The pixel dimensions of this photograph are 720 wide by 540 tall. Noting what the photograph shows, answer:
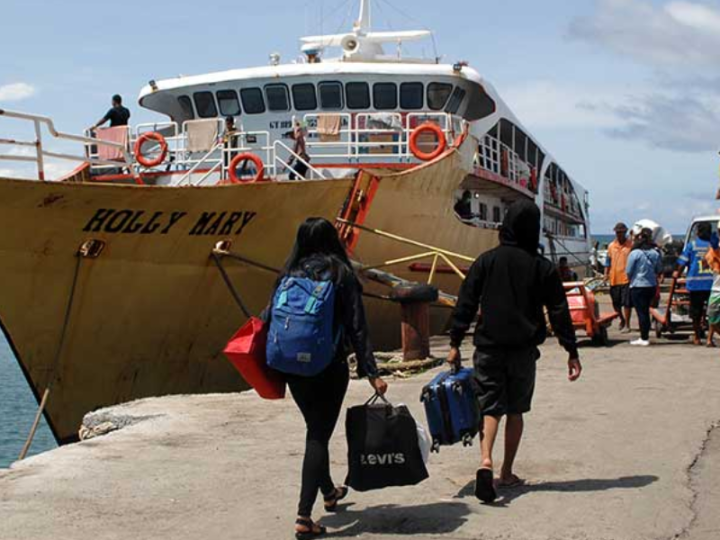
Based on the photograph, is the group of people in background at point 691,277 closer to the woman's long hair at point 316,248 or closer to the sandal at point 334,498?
the sandal at point 334,498

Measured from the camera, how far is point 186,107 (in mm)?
17906

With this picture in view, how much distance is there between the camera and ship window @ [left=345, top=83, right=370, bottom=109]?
1678 cm

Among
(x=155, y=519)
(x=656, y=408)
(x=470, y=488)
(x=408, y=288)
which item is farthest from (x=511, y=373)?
(x=408, y=288)

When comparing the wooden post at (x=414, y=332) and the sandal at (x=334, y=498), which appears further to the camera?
the wooden post at (x=414, y=332)

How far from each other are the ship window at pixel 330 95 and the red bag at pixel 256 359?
12317mm

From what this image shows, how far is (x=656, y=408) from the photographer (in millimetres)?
7918

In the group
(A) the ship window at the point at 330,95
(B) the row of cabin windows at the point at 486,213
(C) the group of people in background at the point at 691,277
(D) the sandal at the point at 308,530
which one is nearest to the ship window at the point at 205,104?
(A) the ship window at the point at 330,95

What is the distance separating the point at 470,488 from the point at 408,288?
212 inches

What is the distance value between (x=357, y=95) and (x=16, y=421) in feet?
25.3

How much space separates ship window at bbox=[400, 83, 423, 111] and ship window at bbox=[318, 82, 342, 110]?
41.9 inches

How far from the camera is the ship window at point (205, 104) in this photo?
1734cm

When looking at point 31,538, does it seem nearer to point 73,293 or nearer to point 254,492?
point 254,492

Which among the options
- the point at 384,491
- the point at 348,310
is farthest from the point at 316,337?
the point at 384,491

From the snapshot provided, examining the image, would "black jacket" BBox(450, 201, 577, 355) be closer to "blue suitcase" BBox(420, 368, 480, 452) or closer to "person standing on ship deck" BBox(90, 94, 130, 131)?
"blue suitcase" BBox(420, 368, 480, 452)
